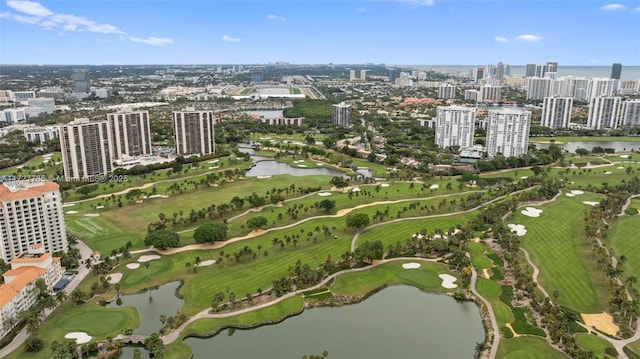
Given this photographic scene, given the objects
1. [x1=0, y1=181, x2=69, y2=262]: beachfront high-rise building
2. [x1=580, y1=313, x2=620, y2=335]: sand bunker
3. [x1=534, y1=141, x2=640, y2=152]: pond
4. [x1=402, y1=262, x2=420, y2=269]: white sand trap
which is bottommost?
[x1=402, y1=262, x2=420, y2=269]: white sand trap

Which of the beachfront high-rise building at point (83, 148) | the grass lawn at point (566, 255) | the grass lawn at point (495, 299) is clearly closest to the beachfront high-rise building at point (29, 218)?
the beachfront high-rise building at point (83, 148)

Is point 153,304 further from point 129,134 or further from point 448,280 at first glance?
point 129,134

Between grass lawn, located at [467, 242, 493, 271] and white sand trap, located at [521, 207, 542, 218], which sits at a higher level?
white sand trap, located at [521, 207, 542, 218]

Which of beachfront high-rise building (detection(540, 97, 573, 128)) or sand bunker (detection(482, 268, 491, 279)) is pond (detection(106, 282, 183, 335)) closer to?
sand bunker (detection(482, 268, 491, 279))

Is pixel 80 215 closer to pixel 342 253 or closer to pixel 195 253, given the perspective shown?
pixel 195 253

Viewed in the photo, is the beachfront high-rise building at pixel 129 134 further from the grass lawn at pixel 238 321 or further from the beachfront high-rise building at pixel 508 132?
the beachfront high-rise building at pixel 508 132

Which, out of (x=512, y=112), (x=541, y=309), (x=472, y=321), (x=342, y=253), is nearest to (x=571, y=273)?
(x=541, y=309)

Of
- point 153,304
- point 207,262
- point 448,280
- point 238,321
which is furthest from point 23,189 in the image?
A: point 448,280

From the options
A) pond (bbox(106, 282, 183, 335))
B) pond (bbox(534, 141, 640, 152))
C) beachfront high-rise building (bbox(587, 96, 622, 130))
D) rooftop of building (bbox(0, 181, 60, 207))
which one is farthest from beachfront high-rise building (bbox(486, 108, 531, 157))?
rooftop of building (bbox(0, 181, 60, 207))
